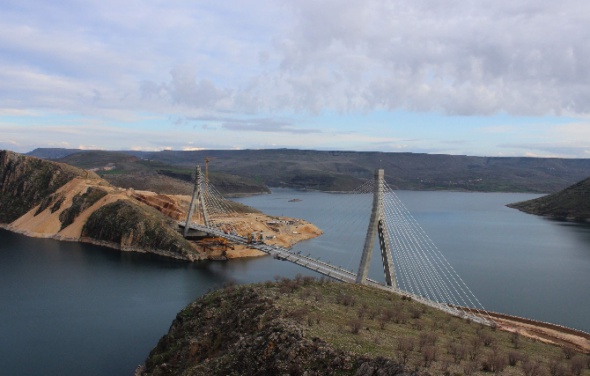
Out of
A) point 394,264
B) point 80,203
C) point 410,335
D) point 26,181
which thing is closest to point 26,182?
point 26,181

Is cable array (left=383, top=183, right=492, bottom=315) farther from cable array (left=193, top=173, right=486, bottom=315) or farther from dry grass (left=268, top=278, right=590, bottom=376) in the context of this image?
dry grass (left=268, top=278, right=590, bottom=376)

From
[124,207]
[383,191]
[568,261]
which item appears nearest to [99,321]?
[383,191]

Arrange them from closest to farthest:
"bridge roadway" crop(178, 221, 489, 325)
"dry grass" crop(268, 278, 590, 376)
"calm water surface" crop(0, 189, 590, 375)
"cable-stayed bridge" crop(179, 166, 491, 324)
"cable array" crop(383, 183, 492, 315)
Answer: "dry grass" crop(268, 278, 590, 376) < "calm water surface" crop(0, 189, 590, 375) < "bridge roadway" crop(178, 221, 489, 325) < "cable-stayed bridge" crop(179, 166, 491, 324) < "cable array" crop(383, 183, 492, 315)

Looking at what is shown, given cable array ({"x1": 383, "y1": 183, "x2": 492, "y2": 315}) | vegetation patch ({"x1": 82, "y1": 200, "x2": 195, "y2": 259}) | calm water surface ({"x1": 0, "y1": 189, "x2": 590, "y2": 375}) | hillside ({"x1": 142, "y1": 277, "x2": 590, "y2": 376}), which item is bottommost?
calm water surface ({"x1": 0, "y1": 189, "x2": 590, "y2": 375})

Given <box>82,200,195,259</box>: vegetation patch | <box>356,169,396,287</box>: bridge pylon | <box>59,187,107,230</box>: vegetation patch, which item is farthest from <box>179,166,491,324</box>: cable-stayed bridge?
<box>59,187,107,230</box>: vegetation patch

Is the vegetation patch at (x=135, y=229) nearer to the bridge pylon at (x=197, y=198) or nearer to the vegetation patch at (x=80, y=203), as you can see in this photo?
the bridge pylon at (x=197, y=198)

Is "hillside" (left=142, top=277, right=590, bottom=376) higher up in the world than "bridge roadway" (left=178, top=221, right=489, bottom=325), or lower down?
higher up

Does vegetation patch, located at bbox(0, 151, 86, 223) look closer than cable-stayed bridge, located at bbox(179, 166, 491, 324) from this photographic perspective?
No

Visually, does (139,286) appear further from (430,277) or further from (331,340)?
(331,340)
